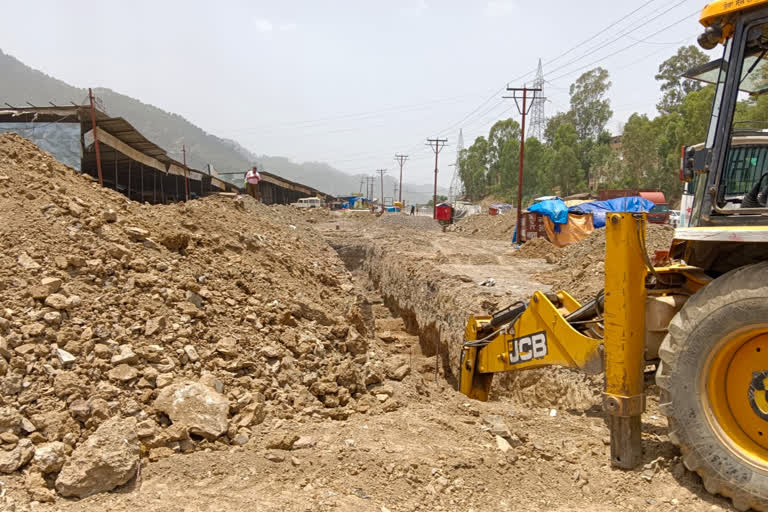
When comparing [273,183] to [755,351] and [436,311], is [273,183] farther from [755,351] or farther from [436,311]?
[755,351]

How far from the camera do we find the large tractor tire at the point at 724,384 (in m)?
2.77

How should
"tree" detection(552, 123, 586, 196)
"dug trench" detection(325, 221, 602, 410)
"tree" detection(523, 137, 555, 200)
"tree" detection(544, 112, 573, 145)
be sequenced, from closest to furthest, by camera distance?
"dug trench" detection(325, 221, 602, 410) → "tree" detection(552, 123, 586, 196) → "tree" detection(523, 137, 555, 200) → "tree" detection(544, 112, 573, 145)

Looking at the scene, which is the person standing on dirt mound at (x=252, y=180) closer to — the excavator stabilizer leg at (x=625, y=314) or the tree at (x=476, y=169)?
the excavator stabilizer leg at (x=625, y=314)

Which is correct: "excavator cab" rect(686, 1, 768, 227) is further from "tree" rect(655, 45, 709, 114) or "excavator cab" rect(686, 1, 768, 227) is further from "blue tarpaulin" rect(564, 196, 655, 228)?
"tree" rect(655, 45, 709, 114)

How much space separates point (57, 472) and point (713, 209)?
4.24 metres

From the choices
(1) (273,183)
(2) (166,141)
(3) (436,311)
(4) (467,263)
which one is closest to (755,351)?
(3) (436,311)

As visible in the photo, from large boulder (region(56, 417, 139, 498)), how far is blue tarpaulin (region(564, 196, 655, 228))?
19.9 meters

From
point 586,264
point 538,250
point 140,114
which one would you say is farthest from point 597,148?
point 140,114

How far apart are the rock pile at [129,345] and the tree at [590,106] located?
66394 mm

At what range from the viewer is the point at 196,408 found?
151 inches

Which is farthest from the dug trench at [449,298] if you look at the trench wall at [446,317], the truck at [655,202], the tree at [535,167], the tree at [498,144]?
the tree at [498,144]

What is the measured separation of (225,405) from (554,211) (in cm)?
1898

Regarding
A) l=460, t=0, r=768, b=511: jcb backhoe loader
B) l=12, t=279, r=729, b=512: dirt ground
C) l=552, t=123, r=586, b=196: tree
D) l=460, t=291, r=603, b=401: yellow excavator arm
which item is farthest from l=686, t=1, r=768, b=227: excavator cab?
l=552, t=123, r=586, b=196: tree

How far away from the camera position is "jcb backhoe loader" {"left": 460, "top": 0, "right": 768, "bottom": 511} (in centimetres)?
283
